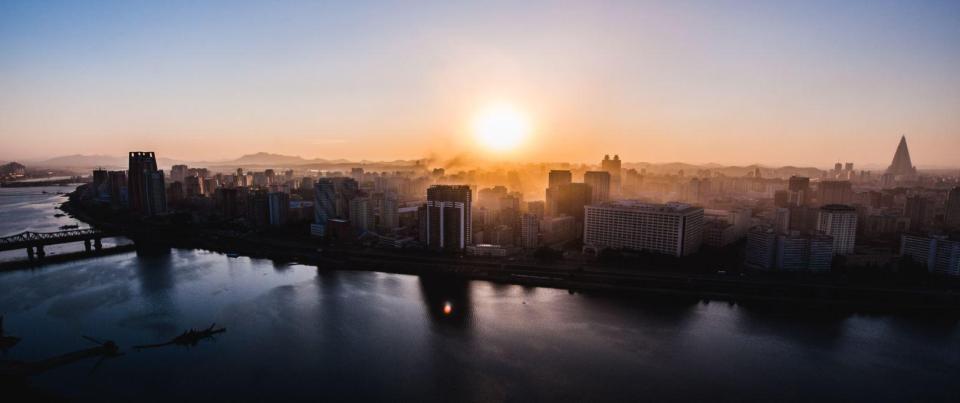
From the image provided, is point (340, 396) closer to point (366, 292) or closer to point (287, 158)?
point (366, 292)

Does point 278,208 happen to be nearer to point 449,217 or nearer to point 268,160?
point 449,217

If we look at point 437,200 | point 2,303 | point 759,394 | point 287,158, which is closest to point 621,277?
point 759,394

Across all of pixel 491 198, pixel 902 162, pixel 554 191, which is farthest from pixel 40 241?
pixel 902 162

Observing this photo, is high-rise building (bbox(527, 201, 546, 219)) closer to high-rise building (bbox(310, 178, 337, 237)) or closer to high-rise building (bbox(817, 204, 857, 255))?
high-rise building (bbox(310, 178, 337, 237))

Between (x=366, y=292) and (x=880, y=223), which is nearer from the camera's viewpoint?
(x=366, y=292)

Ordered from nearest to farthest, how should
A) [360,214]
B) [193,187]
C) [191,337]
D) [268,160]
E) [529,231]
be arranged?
[191,337] < [529,231] < [360,214] < [193,187] < [268,160]

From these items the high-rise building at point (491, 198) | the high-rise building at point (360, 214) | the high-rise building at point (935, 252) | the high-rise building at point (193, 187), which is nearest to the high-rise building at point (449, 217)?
the high-rise building at point (360, 214)

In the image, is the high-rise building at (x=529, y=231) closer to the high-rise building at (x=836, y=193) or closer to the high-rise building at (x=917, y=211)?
the high-rise building at (x=917, y=211)
